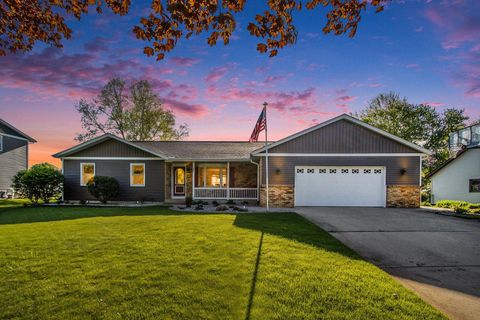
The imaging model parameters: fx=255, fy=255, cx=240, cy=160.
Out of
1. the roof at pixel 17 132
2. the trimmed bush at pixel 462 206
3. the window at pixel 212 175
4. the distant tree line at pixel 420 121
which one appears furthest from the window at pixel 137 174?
the distant tree line at pixel 420 121

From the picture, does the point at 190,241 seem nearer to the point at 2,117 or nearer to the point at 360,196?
the point at 360,196

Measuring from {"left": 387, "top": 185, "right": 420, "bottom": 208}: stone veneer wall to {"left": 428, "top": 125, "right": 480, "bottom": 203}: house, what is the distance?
6504mm

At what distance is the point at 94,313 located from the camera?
2.99m

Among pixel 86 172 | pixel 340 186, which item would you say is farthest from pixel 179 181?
pixel 340 186

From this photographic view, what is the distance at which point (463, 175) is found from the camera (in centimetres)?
1788

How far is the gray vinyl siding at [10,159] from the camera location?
829 inches

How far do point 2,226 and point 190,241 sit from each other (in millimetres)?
6980

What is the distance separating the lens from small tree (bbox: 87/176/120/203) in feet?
49.9

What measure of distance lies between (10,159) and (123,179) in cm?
1351

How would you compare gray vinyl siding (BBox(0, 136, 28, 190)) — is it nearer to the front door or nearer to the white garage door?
the front door

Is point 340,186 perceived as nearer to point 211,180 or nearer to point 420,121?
point 211,180

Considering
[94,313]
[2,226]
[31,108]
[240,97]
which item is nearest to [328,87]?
[240,97]

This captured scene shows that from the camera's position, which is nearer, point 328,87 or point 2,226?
point 2,226

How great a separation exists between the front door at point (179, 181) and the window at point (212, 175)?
1150mm
